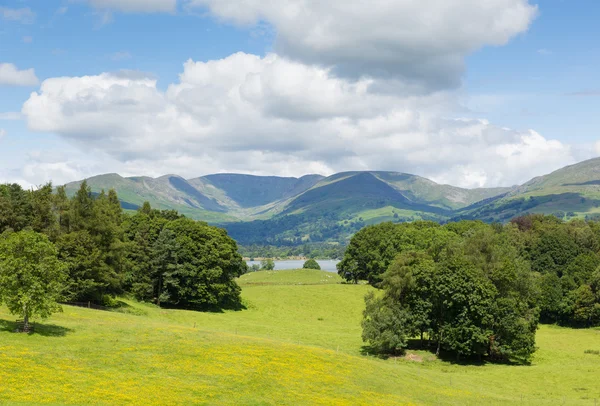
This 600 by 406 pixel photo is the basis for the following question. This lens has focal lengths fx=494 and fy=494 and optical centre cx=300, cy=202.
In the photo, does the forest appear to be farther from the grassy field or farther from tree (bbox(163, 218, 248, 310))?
the grassy field

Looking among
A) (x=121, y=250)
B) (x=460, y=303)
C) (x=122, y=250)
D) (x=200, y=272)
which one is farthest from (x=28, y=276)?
(x=200, y=272)

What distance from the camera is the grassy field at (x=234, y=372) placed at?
121 feet

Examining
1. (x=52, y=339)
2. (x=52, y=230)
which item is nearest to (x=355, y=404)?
(x=52, y=339)

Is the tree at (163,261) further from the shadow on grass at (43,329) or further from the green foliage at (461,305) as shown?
the shadow on grass at (43,329)

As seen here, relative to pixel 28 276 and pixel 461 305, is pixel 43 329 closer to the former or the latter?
pixel 28 276

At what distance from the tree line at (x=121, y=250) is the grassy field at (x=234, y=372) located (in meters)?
13.2

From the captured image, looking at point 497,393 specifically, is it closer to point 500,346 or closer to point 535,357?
point 500,346

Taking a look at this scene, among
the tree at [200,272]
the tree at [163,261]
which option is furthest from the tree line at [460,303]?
the tree at [163,261]

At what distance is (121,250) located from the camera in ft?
299

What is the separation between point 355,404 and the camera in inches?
1652

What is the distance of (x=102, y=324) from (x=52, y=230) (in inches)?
1470

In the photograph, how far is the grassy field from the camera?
121 feet

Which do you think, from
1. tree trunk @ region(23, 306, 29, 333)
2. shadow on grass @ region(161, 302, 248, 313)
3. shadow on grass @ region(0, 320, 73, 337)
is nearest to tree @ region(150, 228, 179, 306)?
shadow on grass @ region(161, 302, 248, 313)

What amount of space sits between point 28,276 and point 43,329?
6332 millimetres
